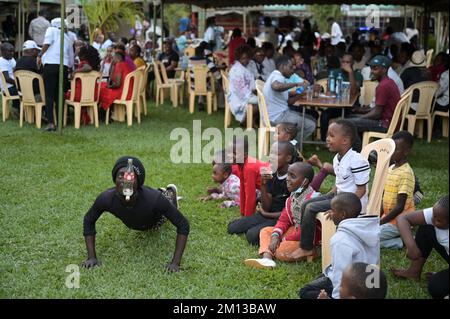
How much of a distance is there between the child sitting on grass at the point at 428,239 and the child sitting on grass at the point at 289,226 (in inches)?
31.9

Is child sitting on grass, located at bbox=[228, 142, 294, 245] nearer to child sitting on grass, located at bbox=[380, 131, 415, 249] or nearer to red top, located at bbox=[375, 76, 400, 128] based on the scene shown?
child sitting on grass, located at bbox=[380, 131, 415, 249]

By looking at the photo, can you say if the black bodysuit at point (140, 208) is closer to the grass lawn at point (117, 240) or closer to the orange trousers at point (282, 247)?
the grass lawn at point (117, 240)

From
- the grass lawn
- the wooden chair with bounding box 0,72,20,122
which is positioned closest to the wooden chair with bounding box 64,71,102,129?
the wooden chair with bounding box 0,72,20,122

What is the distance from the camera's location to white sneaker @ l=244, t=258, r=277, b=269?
4414mm

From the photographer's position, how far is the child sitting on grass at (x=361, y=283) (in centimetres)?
Result: 329

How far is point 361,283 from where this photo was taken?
3.29 meters

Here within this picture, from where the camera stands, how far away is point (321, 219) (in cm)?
436

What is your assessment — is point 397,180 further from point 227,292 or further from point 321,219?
point 227,292

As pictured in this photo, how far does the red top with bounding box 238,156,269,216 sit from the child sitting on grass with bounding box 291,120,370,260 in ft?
2.06

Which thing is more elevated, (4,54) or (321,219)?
(4,54)

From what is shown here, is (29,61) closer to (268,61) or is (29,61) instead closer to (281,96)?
(268,61)

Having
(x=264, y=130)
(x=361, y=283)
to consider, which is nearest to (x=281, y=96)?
(x=264, y=130)
